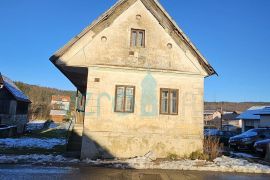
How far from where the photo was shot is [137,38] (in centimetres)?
1527

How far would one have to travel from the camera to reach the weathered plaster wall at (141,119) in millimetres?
14195

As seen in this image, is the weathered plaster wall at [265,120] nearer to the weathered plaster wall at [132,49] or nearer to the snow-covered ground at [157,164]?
the weathered plaster wall at [132,49]

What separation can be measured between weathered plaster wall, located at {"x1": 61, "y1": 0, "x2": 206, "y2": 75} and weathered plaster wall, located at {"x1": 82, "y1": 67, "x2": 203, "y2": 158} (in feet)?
1.50

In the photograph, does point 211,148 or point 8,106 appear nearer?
point 211,148

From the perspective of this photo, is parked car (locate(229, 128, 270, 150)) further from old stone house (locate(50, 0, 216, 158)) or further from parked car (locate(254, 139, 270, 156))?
old stone house (locate(50, 0, 216, 158))

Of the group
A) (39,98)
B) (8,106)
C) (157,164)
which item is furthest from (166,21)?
(39,98)

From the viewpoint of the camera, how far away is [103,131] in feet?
46.7

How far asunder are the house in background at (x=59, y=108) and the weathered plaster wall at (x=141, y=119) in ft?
159

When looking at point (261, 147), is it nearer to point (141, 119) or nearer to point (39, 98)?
point (141, 119)

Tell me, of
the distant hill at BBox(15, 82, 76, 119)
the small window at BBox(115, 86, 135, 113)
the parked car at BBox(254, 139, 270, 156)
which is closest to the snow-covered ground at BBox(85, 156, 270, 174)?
the small window at BBox(115, 86, 135, 113)

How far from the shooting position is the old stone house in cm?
1432

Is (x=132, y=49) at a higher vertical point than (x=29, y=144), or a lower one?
higher

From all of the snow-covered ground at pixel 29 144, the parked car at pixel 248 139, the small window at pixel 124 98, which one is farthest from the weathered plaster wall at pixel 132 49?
the parked car at pixel 248 139

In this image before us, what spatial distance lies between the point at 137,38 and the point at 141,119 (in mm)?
4093
